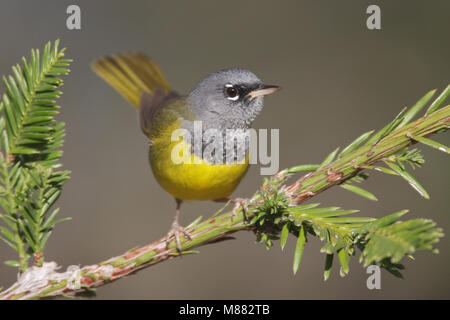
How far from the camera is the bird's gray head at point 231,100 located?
8.70 feet

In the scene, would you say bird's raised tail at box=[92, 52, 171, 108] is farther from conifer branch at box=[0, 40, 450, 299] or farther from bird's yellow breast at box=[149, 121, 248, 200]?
conifer branch at box=[0, 40, 450, 299]

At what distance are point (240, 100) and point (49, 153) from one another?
1566mm

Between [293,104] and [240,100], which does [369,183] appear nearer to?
[293,104]

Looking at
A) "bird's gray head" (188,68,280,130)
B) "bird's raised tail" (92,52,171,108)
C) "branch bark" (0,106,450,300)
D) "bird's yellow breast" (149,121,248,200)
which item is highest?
"bird's raised tail" (92,52,171,108)

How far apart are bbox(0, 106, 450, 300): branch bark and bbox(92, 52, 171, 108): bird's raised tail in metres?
2.53

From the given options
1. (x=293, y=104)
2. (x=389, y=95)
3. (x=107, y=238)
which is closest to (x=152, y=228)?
(x=107, y=238)

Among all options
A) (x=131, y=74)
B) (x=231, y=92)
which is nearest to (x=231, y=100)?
(x=231, y=92)

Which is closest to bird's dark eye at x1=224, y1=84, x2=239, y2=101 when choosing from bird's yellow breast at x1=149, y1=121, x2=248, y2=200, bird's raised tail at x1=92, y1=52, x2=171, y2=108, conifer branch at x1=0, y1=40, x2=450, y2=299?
bird's yellow breast at x1=149, y1=121, x2=248, y2=200

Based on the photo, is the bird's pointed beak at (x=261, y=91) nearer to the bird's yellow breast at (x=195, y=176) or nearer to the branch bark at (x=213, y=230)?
the bird's yellow breast at (x=195, y=176)

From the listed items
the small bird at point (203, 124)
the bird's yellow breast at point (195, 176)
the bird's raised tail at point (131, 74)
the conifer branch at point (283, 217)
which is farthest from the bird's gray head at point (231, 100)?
the conifer branch at point (283, 217)

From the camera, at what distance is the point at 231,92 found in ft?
8.94

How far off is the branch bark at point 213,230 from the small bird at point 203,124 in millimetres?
657

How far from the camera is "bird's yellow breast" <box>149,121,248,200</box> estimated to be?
7.68 ft

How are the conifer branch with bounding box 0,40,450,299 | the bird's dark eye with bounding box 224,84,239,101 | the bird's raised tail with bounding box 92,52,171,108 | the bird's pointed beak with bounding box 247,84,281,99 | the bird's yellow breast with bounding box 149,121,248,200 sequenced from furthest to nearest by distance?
1. the bird's raised tail with bounding box 92,52,171,108
2. the bird's dark eye with bounding box 224,84,239,101
3. the bird's pointed beak with bounding box 247,84,281,99
4. the bird's yellow breast with bounding box 149,121,248,200
5. the conifer branch with bounding box 0,40,450,299
